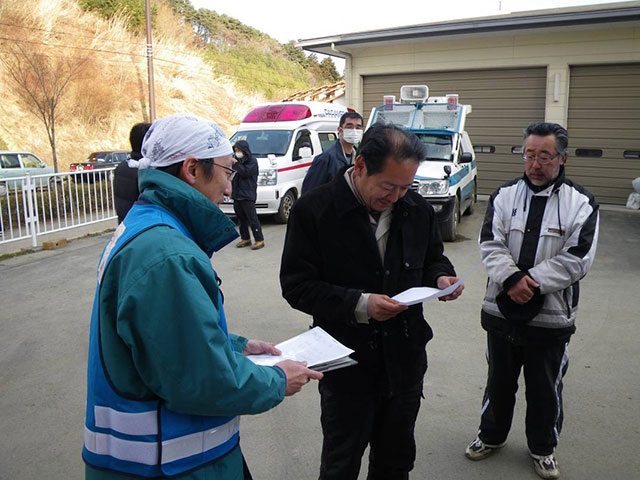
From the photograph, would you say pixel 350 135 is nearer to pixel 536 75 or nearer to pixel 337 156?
pixel 337 156

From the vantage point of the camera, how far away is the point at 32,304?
658 cm

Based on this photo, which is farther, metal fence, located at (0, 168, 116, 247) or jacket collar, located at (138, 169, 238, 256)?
metal fence, located at (0, 168, 116, 247)

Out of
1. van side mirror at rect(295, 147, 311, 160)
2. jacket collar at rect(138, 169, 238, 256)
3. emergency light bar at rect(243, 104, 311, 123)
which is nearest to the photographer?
jacket collar at rect(138, 169, 238, 256)

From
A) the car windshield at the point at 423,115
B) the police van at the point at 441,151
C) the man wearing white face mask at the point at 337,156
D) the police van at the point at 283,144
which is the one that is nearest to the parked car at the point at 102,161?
the police van at the point at 283,144

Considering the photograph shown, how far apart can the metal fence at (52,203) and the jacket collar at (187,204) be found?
27.5 feet

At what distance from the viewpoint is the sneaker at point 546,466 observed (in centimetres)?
320

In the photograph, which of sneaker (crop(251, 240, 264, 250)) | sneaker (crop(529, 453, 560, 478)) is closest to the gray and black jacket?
sneaker (crop(529, 453, 560, 478))

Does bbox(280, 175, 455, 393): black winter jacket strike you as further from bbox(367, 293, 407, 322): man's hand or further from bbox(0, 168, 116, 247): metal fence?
bbox(0, 168, 116, 247): metal fence

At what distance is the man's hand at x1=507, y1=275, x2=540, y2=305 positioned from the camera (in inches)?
119

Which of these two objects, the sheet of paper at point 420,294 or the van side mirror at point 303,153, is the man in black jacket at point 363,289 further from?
the van side mirror at point 303,153

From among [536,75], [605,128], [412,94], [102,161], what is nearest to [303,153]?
[412,94]

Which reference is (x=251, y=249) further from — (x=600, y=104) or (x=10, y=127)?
(x=10, y=127)

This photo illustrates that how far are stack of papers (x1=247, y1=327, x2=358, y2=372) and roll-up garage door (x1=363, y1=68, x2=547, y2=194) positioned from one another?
42.4 feet

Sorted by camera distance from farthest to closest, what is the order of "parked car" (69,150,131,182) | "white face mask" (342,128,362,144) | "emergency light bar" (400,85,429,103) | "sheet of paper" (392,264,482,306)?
"parked car" (69,150,131,182)
"emergency light bar" (400,85,429,103)
"white face mask" (342,128,362,144)
"sheet of paper" (392,264,482,306)
